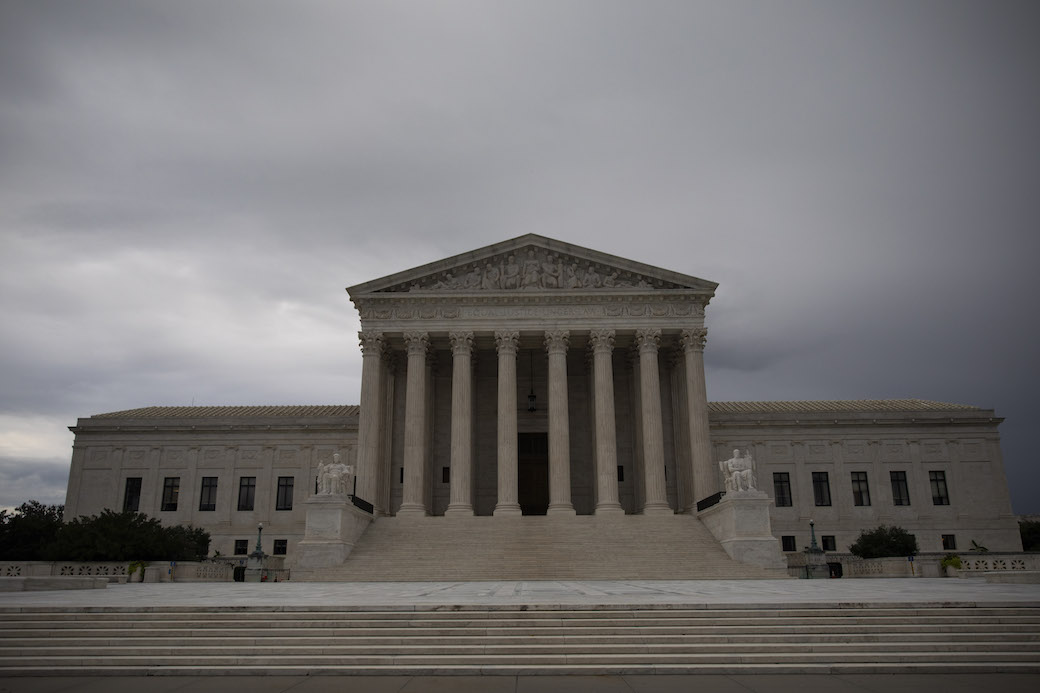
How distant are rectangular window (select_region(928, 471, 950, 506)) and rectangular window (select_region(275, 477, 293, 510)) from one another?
140 ft

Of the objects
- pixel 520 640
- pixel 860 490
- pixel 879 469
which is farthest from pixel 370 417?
pixel 879 469

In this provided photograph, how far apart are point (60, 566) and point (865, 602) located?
102 ft

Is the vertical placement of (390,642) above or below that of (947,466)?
below

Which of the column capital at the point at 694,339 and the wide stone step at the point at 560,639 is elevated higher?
the column capital at the point at 694,339

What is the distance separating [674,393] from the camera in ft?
156

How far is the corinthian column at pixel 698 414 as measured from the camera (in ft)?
137

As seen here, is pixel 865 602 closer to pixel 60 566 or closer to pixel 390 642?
pixel 390 642

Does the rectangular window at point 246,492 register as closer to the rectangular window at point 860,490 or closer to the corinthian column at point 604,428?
the corinthian column at point 604,428

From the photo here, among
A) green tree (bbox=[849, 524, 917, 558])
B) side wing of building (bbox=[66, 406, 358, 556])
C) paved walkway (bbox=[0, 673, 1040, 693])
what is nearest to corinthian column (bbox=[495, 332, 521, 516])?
side wing of building (bbox=[66, 406, 358, 556])

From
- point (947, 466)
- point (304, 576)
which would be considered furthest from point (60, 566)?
point (947, 466)

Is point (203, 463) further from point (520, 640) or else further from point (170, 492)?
point (520, 640)

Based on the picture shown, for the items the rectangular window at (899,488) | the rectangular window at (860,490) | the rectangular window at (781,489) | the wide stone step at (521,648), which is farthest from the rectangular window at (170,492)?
the rectangular window at (899,488)

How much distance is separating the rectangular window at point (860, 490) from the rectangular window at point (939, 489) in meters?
4.28

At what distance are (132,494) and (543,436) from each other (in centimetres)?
2792
